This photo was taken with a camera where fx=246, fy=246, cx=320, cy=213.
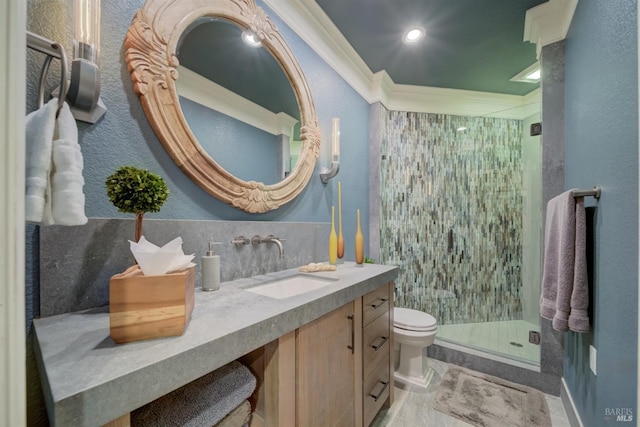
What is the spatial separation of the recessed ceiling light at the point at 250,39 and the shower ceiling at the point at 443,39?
595mm

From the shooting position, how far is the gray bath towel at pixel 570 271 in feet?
3.85

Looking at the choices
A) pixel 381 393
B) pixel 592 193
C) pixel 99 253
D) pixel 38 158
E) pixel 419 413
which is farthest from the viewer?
pixel 419 413

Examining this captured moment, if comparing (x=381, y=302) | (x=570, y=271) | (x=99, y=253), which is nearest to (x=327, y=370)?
(x=381, y=302)

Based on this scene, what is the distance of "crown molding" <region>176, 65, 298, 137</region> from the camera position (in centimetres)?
109

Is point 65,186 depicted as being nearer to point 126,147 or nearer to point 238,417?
point 126,147

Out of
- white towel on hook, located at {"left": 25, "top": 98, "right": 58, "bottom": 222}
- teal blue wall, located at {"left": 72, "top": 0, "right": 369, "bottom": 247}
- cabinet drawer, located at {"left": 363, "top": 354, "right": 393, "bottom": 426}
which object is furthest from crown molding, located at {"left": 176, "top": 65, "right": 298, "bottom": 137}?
cabinet drawer, located at {"left": 363, "top": 354, "right": 393, "bottom": 426}

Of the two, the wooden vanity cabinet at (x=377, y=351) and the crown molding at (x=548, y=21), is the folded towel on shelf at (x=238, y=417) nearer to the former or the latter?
the wooden vanity cabinet at (x=377, y=351)

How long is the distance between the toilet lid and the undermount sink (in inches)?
33.6

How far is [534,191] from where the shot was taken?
7.59 ft

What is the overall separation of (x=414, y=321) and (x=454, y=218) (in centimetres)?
133

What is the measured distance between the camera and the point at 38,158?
467 mm

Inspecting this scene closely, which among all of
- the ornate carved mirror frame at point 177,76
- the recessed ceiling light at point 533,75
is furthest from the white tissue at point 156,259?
the recessed ceiling light at point 533,75

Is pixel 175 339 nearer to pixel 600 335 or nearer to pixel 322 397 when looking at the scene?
pixel 322 397
